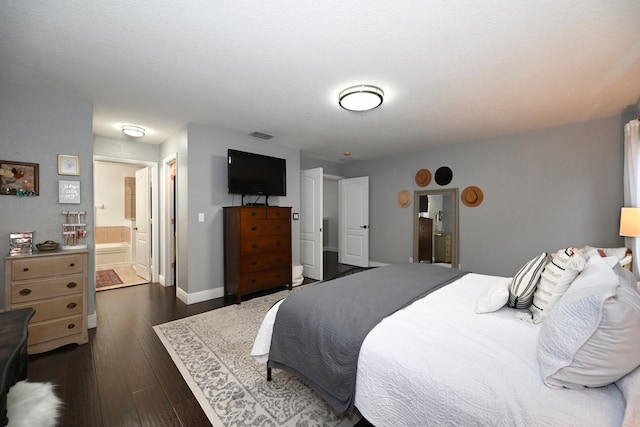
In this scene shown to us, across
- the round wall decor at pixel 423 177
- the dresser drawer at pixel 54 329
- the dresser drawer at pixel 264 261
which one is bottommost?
the dresser drawer at pixel 54 329

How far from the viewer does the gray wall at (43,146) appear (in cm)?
238

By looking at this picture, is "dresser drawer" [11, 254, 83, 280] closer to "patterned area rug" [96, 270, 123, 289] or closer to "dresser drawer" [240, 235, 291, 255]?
"dresser drawer" [240, 235, 291, 255]

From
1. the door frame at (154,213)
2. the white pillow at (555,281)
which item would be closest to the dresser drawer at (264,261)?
the door frame at (154,213)

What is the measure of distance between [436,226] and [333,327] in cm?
415

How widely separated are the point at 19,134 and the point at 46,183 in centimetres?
47

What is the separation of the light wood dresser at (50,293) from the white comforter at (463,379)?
8.78 feet

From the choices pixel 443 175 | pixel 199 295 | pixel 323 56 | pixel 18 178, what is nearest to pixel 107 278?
pixel 199 295

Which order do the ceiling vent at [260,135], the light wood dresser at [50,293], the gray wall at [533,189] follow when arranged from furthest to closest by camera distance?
the ceiling vent at [260,135], the gray wall at [533,189], the light wood dresser at [50,293]

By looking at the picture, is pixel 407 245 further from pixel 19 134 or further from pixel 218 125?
pixel 19 134

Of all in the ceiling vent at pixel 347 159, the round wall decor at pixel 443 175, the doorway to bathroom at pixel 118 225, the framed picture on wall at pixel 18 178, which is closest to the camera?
the framed picture on wall at pixel 18 178

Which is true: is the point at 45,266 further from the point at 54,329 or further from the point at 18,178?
the point at 18,178

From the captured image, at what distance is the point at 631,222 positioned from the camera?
269 cm

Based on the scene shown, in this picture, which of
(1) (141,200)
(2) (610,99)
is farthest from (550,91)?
(1) (141,200)

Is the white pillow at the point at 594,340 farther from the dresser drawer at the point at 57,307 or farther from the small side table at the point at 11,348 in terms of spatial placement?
the dresser drawer at the point at 57,307
